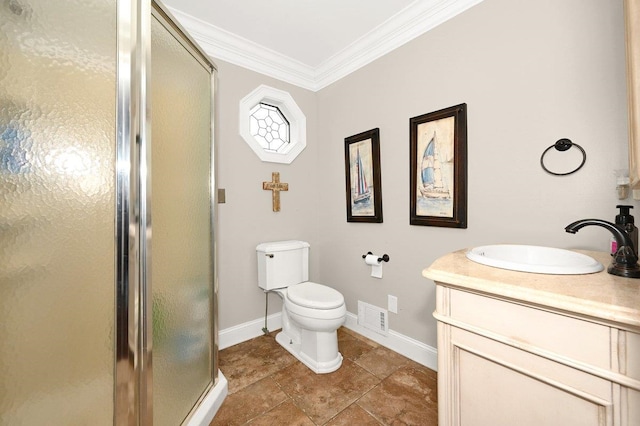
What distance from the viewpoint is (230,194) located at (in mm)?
2127

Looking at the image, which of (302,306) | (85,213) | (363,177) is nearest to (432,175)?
(363,177)

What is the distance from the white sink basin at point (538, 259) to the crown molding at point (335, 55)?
→ 1.46 metres

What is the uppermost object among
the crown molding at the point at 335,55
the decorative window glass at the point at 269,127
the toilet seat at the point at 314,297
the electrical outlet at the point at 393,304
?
the crown molding at the point at 335,55

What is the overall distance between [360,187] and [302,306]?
108 centimetres

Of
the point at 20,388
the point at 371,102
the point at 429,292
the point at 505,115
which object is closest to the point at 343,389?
the point at 429,292

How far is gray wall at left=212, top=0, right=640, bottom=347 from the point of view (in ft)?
3.91

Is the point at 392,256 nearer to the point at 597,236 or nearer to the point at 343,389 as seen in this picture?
the point at 343,389

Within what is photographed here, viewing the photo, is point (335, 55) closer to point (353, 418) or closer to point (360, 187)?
point (360, 187)

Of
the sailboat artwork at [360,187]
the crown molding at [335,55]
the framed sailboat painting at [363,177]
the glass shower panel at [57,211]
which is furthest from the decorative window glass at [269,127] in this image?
the glass shower panel at [57,211]

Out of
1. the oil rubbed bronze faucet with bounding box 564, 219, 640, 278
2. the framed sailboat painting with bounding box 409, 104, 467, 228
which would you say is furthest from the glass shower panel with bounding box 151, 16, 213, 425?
the oil rubbed bronze faucet with bounding box 564, 219, 640, 278

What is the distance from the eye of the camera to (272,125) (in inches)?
98.2

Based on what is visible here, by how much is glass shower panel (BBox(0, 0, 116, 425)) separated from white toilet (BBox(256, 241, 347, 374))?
3.53 ft

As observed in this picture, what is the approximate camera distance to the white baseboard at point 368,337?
1773mm

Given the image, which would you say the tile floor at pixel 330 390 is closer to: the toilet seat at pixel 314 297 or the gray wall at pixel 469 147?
the gray wall at pixel 469 147
